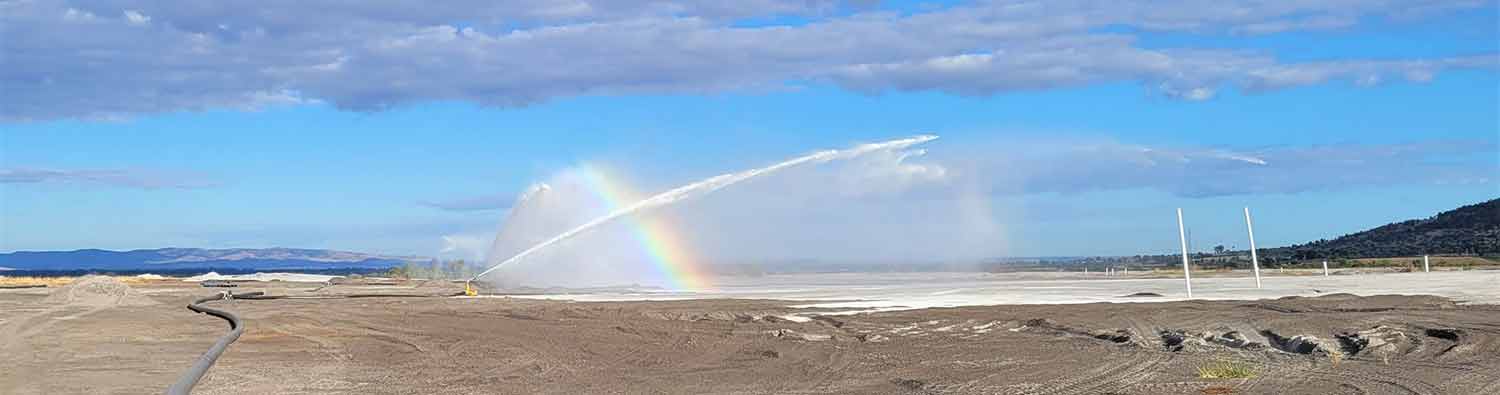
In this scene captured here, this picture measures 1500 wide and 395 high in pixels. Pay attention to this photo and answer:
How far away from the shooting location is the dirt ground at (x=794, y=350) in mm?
17234

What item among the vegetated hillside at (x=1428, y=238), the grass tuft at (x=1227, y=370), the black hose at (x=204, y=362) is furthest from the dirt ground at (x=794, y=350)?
the vegetated hillside at (x=1428, y=238)

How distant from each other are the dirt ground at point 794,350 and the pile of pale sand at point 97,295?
9.31m

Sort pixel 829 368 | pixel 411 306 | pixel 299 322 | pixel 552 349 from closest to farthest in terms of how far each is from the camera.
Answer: pixel 829 368
pixel 552 349
pixel 299 322
pixel 411 306

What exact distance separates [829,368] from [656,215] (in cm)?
4150

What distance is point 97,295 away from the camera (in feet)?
151

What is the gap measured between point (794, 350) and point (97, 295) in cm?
3266

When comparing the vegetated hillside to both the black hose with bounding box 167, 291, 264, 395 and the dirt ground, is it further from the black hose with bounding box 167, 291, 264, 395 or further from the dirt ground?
the black hose with bounding box 167, 291, 264, 395

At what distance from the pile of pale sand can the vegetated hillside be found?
121 m

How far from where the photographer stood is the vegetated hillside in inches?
5635

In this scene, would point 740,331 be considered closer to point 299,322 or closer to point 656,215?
point 299,322

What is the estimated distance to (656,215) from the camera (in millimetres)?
60781

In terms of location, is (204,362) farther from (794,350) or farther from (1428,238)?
(1428,238)

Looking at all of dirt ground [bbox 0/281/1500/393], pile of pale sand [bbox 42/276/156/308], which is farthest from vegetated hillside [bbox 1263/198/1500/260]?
pile of pale sand [bbox 42/276/156/308]

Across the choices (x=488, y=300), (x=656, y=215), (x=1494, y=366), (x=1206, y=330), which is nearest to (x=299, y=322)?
(x=488, y=300)
